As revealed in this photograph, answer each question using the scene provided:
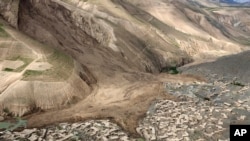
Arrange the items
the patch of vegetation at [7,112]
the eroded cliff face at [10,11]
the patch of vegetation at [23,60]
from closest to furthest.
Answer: the patch of vegetation at [7,112] < the patch of vegetation at [23,60] < the eroded cliff face at [10,11]

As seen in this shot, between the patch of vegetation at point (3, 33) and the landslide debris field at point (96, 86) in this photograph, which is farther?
the patch of vegetation at point (3, 33)

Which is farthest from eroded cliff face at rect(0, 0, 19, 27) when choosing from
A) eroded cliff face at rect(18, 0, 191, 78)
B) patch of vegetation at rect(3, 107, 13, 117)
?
patch of vegetation at rect(3, 107, 13, 117)

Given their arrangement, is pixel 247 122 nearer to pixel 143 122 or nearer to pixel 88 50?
pixel 143 122

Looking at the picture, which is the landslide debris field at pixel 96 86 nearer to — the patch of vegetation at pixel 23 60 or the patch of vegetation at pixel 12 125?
the patch of vegetation at pixel 23 60

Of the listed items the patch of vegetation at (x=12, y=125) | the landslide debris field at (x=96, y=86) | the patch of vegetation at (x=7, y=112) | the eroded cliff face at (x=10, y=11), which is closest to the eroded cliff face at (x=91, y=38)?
the landslide debris field at (x=96, y=86)

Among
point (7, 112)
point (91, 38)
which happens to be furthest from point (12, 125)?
point (91, 38)

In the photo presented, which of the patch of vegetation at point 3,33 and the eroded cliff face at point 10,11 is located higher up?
the eroded cliff face at point 10,11

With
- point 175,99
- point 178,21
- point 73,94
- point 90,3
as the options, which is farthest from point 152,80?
point 178,21

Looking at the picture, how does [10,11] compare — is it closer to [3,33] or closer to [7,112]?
[3,33]
